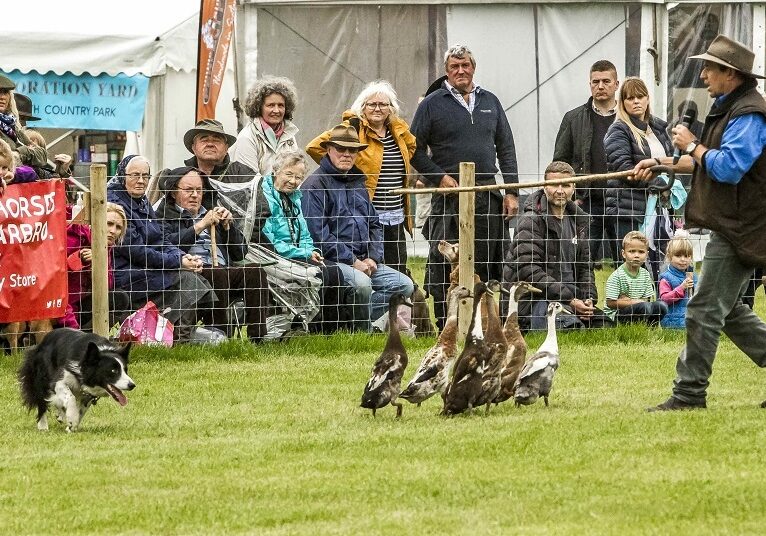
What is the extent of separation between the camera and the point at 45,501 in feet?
24.9

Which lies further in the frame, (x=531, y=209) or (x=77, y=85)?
(x=77, y=85)

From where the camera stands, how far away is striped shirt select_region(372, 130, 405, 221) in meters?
13.9

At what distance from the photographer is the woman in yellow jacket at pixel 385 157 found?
13.9 m

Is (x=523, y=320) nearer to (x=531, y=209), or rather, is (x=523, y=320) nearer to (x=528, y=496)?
(x=531, y=209)

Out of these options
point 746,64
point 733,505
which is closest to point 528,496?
point 733,505

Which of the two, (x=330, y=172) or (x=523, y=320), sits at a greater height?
(x=330, y=172)

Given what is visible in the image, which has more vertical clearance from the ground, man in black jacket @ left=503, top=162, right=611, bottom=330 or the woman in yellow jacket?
the woman in yellow jacket

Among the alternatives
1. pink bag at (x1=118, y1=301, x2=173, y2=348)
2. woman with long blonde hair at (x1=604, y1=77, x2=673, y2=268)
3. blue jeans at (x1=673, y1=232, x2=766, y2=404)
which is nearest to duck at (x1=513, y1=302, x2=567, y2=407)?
blue jeans at (x1=673, y1=232, x2=766, y2=404)

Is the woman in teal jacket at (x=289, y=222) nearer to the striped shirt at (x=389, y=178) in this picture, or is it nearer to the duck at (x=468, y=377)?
the striped shirt at (x=389, y=178)

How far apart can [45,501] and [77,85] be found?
40.1ft

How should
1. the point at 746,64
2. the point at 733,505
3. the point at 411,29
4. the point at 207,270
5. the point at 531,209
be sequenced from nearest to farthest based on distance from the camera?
the point at 733,505 < the point at 746,64 < the point at 207,270 < the point at 531,209 < the point at 411,29

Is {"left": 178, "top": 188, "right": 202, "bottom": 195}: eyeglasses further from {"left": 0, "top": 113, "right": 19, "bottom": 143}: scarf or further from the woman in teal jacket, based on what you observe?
{"left": 0, "top": 113, "right": 19, "bottom": 143}: scarf

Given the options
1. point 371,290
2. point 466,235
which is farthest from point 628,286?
point 371,290

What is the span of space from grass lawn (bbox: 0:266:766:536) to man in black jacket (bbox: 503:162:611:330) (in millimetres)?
1805
